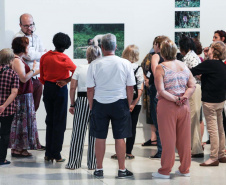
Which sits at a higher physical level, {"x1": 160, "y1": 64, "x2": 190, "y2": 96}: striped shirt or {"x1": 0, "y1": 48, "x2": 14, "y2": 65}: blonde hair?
{"x1": 0, "y1": 48, "x2": 14, "y2": 65}: blonde hair

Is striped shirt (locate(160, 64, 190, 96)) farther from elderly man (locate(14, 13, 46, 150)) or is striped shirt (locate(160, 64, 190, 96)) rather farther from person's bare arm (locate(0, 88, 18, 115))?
elderly man (locate(14, 13, 46, 150))

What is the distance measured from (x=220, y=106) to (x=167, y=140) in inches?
47.5

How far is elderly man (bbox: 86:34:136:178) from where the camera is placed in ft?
19.7

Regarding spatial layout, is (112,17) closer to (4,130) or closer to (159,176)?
(4,130)

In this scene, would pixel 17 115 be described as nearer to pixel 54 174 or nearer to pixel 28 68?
pixel 28 68

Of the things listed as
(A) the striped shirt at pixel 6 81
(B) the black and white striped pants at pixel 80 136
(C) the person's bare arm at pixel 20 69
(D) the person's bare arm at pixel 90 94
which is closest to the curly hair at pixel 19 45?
(C) the person's bare arm at pixel 20 69

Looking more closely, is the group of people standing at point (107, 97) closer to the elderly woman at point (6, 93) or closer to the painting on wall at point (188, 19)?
the elderly woman at point (6, 93)

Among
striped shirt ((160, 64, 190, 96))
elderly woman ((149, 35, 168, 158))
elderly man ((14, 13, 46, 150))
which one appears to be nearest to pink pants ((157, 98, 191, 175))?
striped shirt ((160, 64, 190, 96))

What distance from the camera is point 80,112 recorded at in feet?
22.0

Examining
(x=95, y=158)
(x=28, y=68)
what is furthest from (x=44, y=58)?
(x=95, y=158)

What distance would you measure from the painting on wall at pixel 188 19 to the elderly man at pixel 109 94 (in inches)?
127

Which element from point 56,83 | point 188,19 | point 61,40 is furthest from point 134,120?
point 188,19

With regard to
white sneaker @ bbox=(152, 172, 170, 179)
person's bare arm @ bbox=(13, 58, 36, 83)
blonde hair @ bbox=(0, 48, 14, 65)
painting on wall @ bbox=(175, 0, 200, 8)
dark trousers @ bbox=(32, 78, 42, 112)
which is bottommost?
white sneaker @ bbox=(152, 172, 170, 179)

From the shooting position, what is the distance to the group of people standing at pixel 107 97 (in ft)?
20.0
